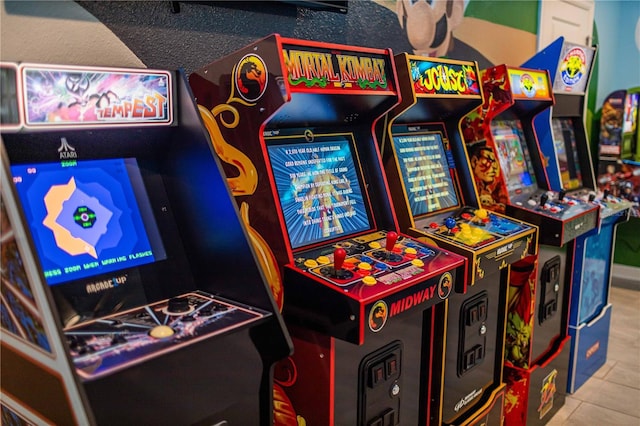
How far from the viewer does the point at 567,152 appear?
138 inches

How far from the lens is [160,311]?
1.33 meters

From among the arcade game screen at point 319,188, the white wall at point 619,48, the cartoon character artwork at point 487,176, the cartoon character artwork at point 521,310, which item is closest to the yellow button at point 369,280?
the arcade game screen at point 319,188

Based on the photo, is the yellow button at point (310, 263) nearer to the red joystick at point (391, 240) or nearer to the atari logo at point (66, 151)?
the red joystick at point (391, 240)

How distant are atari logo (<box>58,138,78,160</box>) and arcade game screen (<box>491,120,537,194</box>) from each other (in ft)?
6.91

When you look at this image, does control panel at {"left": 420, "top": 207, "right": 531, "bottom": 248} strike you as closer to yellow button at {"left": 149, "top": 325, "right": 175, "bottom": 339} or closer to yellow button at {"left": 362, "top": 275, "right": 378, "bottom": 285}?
yellow button at {"left": 362, "top": 275, "right": 378, "bottom": 285}

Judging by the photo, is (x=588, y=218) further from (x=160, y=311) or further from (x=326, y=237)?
(x=160, y=311)

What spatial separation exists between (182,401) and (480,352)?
5.21 ft

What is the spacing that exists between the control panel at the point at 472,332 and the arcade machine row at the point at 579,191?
1.09 m

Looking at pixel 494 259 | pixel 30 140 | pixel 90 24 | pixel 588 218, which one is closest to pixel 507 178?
pixel 588 218

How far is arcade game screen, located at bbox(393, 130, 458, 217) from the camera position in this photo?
7.54 feet

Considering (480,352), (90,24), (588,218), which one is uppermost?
(90,24)

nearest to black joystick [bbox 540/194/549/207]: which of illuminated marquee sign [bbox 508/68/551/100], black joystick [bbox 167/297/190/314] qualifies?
illuminated marquee sign [bbox 508/68/551/100]

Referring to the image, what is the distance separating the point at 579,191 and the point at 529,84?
34.9 inches

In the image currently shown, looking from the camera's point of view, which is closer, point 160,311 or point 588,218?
point 160,311
